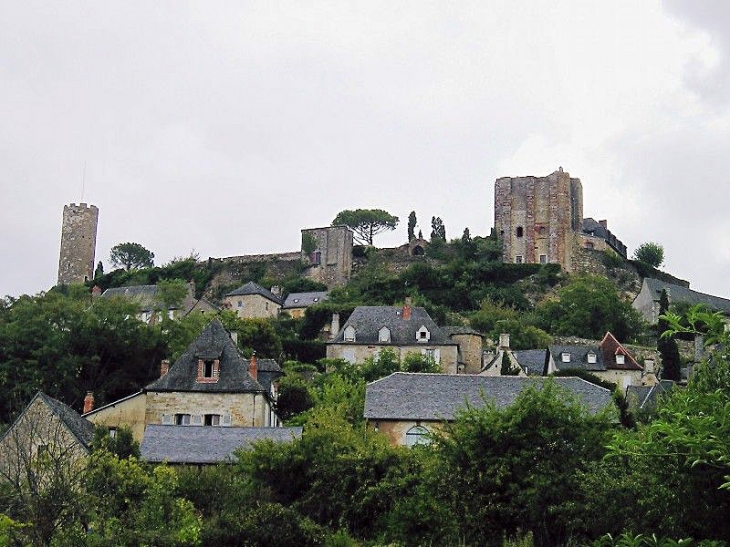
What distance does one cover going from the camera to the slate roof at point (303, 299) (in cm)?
8562

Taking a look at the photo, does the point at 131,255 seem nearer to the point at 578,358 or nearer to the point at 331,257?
the point at 331,257

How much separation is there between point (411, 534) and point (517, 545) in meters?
3.26

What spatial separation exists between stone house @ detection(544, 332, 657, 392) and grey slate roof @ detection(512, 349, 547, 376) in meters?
0.61

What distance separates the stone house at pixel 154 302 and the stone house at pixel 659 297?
32.9m

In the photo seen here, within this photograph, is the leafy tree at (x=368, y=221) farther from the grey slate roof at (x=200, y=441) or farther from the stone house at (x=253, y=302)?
the grey slate roof at (x=200, y=441)

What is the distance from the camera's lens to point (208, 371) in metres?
42.2

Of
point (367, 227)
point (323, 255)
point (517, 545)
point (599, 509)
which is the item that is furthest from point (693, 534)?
point (367, 227)

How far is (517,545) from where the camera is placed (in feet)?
84.5

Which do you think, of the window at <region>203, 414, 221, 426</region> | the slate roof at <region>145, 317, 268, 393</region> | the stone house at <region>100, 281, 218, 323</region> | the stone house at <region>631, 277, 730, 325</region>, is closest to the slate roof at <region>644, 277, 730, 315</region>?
the stone house at <region>631, 277, 730, 325</region>

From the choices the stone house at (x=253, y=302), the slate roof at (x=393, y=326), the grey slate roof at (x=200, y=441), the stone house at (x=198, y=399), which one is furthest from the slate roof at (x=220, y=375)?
the stone house at (x=253, y=302)

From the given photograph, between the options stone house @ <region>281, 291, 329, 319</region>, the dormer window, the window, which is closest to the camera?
the window

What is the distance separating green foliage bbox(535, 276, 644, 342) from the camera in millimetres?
74188

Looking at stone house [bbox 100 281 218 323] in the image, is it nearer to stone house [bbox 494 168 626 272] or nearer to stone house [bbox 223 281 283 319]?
stone house [bbox 223 281 283 319]

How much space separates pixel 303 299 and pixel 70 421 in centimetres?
5200
